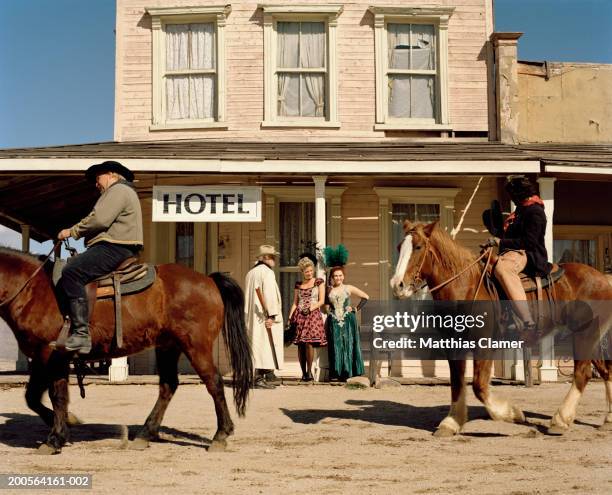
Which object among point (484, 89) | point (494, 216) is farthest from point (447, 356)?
point (484, 89)

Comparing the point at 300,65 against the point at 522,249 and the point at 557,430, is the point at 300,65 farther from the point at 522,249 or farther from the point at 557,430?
the point at 557,430

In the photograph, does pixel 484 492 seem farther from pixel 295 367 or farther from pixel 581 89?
pixel 581 89

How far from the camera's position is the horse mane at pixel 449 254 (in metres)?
9.55

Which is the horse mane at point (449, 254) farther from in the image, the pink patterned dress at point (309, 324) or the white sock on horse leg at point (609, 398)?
the pink patterned dress at point (309, 324)

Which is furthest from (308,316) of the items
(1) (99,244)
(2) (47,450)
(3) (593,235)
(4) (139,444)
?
(2) (47,450)

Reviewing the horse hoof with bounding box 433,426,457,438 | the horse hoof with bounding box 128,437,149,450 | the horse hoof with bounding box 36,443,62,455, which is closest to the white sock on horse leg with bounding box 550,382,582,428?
the horse hoof with bounding box 433,426,457,438

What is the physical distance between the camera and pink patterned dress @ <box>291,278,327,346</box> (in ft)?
48.1

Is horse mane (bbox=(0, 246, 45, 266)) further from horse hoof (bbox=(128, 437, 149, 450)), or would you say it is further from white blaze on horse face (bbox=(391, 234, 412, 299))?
white blaze on horse face (bbox=(391, 234, 412, 299))

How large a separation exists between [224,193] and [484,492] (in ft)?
30.5

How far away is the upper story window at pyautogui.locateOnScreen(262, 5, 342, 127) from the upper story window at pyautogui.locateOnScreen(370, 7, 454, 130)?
905mm

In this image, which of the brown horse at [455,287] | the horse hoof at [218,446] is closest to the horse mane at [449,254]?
the brown horse at [455,287]

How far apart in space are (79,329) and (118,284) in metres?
0.58

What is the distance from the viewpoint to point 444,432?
9.41 metres

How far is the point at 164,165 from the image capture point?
14.7 metres
